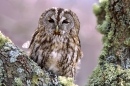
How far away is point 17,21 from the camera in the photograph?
7.38ft

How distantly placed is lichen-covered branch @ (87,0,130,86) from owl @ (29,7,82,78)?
0.98 ft

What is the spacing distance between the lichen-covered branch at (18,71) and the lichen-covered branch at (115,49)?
36cm

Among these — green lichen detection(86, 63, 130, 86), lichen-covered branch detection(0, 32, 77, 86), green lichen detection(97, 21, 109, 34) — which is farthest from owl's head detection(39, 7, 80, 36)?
lichen-covered branch detection(0, 32, 77, 86)

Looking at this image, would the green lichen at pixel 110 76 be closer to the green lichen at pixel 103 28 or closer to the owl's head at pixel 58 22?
the green lichen at pixel 103 28

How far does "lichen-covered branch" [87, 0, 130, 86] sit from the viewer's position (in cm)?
195

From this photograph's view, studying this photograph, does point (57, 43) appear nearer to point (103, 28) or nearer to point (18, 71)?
point (103, 28)

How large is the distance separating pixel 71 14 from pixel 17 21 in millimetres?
453

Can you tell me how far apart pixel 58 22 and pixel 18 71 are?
749 millimetres

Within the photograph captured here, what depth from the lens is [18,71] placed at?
1.61 m

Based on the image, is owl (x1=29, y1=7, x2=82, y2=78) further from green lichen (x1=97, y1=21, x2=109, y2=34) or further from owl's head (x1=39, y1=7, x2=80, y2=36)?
green lichen (x1=97, y1=21, x2=109, y2=34)

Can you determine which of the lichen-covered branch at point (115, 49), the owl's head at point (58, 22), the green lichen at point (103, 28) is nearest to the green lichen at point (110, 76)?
the lichen-covered branch at point (115, 49)

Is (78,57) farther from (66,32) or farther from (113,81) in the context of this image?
(113,81)

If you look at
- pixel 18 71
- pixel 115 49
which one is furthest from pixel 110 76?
pixel 18 71

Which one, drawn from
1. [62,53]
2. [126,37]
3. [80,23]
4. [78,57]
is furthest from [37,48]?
[126,37]
